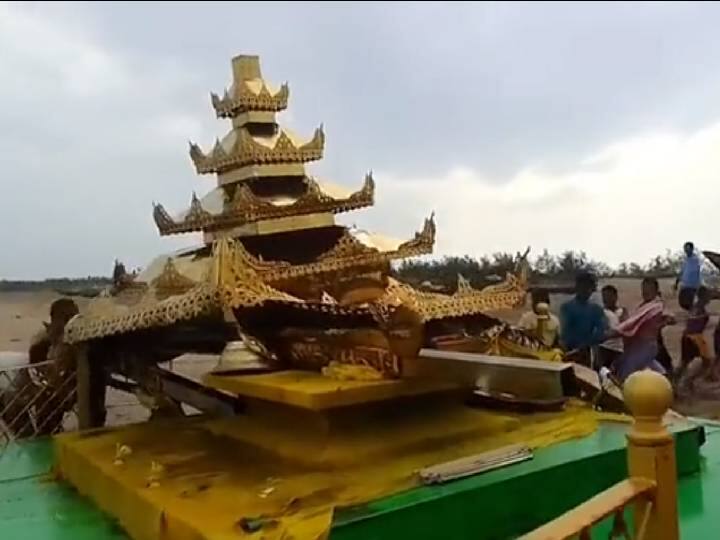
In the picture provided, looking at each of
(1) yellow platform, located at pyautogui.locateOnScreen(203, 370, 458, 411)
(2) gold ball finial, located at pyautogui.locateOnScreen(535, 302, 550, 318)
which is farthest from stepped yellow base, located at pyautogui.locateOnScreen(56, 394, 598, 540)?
(2) gold ball finial, located at pyautogui.locateOnScreen(535, 302, 550, 318)

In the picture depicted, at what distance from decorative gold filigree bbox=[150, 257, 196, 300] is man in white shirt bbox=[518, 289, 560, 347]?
170 centimetres

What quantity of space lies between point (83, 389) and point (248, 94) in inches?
71.0

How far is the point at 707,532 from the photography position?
2576 millimetres

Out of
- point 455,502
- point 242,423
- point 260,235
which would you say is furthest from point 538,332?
point 455,502

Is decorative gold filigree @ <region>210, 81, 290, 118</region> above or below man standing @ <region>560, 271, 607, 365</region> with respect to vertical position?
above

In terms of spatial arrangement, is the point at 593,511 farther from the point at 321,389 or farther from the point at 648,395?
the point at 321,389

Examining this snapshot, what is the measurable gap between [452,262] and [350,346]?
7.17 feet

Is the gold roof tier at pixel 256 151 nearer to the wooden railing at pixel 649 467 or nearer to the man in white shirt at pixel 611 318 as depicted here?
the man in white shirt at pixel 611 318

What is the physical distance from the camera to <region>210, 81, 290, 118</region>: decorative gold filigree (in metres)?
4.83

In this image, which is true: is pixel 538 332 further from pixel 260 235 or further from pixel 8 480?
pixel 8 480

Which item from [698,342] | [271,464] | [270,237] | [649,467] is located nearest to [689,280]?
[698,342]

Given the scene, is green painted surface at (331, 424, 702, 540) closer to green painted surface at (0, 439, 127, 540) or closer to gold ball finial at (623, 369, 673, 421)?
gold ball finial at (623, 369, 673, 421)

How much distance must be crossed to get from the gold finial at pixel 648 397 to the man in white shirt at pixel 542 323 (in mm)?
2461

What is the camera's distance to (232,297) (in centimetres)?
318
